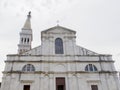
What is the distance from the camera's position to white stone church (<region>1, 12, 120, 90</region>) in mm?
18859

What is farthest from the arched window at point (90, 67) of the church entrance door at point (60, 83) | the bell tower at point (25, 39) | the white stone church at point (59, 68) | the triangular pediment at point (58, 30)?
the bell tower at point (25, 39)

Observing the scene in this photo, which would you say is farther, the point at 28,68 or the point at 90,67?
the point at 90,67

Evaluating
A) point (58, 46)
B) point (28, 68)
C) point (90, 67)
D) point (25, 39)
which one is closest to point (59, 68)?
point (58, 46)

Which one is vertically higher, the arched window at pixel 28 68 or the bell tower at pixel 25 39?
the bell tower at pixel 25 39

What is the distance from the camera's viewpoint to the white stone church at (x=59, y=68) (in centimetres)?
1886

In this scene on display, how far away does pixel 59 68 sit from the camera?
66.3 feet

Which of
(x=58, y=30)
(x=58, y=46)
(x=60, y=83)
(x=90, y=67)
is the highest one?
(x=58, y=30)

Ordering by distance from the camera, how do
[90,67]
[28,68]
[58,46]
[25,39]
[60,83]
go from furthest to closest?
1. [25,39]
2. [58,46]
3. [90,67]
4. [28,68]
5. [60,83]

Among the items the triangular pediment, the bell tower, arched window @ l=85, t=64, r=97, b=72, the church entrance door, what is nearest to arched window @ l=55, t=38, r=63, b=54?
the triangular pediment

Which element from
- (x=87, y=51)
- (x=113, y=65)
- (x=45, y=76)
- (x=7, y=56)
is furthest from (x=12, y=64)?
(x=113, y=65)

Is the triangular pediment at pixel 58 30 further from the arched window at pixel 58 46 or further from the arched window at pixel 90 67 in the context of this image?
the arched window at pixel 90 67

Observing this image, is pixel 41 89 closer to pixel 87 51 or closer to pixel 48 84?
pixel 48 84

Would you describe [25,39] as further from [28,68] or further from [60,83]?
[60,83]

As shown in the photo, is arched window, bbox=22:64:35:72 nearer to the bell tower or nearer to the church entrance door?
the church entrance door
